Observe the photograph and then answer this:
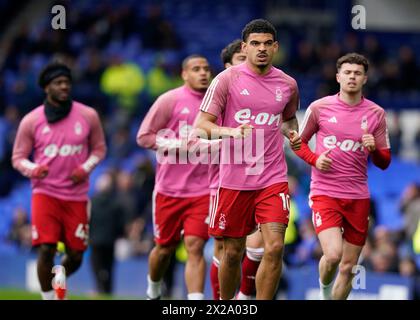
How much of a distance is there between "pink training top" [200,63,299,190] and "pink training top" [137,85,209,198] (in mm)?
1681

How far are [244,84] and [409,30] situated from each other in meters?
16.6

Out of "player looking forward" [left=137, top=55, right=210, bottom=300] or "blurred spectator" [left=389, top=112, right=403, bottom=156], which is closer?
"player looking forward" [left=137, top=55, right=210, bottom=300]

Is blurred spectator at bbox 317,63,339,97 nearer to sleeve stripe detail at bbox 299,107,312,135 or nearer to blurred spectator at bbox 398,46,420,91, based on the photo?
blurred spectator at bbox 398,46,420,91

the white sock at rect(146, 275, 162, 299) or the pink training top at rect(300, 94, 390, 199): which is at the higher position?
the pink training top at rect(300, 94, 390, 199)

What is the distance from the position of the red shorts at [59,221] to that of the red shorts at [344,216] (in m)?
2.87

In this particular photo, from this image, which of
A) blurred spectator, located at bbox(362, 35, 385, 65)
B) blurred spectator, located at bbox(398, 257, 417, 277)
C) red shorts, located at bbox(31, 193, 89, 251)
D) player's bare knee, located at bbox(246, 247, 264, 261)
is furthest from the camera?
blurred spectator, located at bbox(362, 35, 385, 65)

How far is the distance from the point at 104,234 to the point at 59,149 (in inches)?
259

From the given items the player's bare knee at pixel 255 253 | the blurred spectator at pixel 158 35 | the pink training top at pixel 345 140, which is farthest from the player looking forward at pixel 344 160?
the blurred spectator at pixel 158 35

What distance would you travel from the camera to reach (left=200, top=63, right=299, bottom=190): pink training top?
12.4m

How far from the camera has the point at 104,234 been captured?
21266 millimetres

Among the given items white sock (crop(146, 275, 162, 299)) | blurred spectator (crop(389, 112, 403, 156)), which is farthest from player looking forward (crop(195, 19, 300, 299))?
blurred spectator (crop(389, 112, 403, 156))

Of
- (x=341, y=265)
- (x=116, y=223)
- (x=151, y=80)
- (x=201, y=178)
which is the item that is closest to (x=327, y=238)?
(x=341, y=265)

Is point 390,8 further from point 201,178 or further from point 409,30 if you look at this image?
point 201,178

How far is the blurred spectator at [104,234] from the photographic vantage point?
21.3 meters
